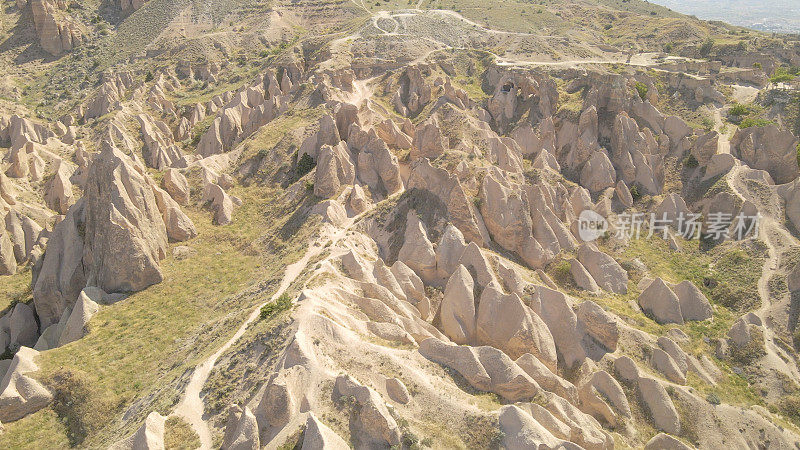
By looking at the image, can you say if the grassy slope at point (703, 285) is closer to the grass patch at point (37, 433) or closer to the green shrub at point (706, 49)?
the grass patch at point (37, 433)

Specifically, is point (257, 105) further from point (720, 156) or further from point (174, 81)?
point (720, 156)

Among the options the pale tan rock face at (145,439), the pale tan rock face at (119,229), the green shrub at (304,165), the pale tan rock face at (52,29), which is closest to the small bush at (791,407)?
the pale tan rock face at (145,439)

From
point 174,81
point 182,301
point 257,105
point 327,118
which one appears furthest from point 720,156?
point 174,81

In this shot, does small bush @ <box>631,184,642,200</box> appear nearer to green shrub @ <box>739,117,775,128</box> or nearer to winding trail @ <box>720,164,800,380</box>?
winding trail @ <box>720,164,800,380</box>

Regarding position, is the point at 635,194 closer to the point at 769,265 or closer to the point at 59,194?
the point at 769,265

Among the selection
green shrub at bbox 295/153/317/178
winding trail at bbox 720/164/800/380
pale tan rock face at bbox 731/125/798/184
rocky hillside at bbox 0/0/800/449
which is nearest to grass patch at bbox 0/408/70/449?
rocky hillside at bbox 0/0/800/449
